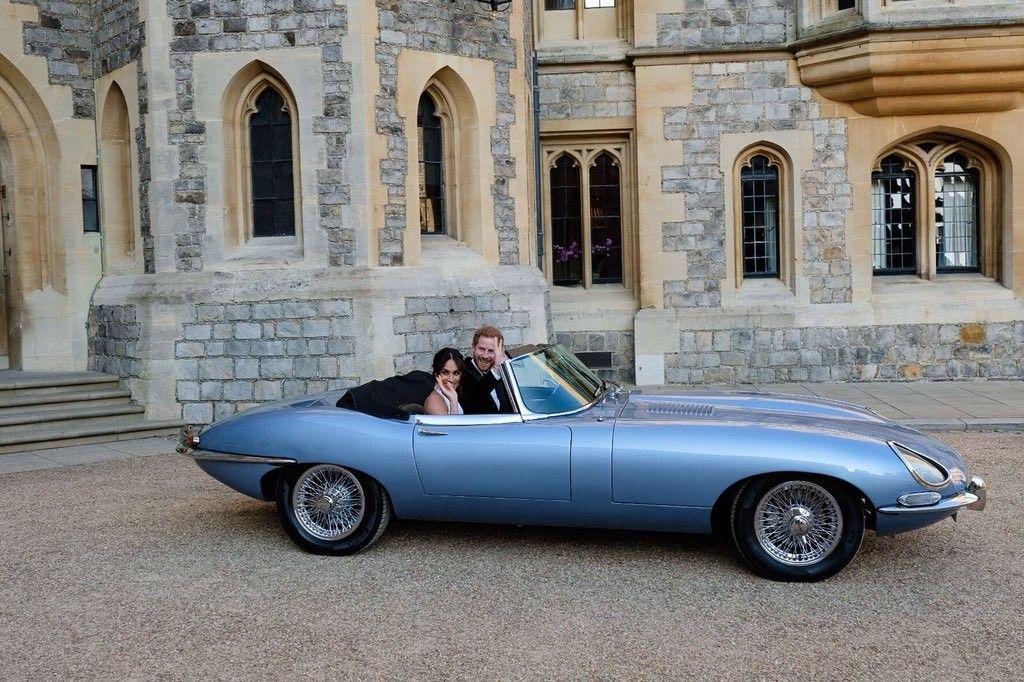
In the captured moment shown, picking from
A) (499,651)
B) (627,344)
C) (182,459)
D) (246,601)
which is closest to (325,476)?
(246,601)

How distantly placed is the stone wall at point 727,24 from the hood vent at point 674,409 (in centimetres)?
818

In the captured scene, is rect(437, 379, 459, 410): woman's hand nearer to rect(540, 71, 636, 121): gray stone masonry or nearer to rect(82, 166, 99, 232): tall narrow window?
rect(82, 166, 99, 232): tall narrow window

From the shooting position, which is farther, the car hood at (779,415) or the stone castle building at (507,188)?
the stone castle building at (507,188)

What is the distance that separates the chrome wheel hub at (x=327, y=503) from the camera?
548 cm

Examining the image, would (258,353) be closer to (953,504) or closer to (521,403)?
(521,403)

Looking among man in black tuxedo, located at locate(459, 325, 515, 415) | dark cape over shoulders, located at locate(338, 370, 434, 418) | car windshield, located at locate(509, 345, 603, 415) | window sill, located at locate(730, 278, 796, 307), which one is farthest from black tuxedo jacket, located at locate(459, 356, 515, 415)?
window sill, located at locate(730, 278, 796, 307)

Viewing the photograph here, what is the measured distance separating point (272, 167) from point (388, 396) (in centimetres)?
552

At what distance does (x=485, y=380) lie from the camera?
5691 millimetres

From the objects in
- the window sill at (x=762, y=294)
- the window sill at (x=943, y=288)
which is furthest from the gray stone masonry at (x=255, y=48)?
the window sill at (x=943, y=288)

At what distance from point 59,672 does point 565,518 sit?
7.81 ft

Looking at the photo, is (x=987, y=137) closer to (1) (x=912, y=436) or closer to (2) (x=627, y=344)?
(2) (x=627, y=344)

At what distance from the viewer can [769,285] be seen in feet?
43.2

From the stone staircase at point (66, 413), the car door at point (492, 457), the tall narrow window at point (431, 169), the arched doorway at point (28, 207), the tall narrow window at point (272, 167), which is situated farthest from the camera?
the arched doorway at point (28, 207)

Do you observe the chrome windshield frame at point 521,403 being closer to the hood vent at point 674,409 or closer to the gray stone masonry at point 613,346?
the hood vent at point 674,409
